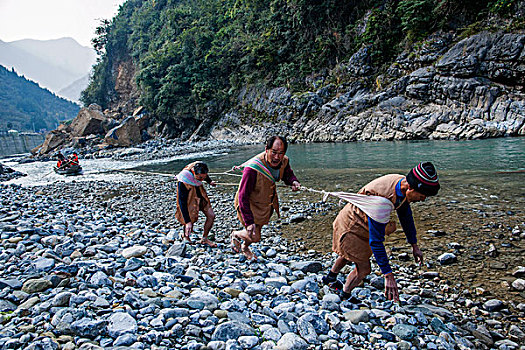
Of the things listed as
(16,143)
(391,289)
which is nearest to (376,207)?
(391,289)

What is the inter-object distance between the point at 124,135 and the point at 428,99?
36.7 m

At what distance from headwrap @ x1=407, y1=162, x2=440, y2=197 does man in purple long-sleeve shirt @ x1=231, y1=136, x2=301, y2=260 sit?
1690 millimetres

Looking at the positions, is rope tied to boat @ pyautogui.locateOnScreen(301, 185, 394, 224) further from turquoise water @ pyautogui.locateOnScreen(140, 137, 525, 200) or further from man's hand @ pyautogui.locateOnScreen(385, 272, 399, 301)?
turquoise water @ pyautogui.locateOnScreen(140, 137, 525, 200)

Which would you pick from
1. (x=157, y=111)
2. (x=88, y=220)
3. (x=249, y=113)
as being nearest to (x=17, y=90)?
(x=157, y=111)

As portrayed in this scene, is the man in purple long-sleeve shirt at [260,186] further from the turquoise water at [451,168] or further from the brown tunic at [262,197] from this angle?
the turquoise water at [451,168]

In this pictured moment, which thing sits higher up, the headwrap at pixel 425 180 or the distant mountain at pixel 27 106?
the distant mountain at pixel 27 106

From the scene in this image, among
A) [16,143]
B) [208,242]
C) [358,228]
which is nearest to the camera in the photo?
[358,228]

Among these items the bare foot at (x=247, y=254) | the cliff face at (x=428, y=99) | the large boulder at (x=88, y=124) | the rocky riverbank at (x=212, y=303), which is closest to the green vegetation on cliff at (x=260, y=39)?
the cliff face at (x=428, y=99)

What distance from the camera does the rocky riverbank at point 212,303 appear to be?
2.22 m

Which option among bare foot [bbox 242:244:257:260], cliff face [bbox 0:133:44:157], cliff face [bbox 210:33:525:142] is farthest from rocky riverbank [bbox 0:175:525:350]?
cliff face [bbox 0:133:44:157]

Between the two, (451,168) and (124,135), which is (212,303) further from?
(124,135)

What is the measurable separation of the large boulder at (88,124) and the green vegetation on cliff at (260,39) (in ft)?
34.7

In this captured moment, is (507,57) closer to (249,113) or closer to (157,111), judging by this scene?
(249,113)

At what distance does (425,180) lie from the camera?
239cm
